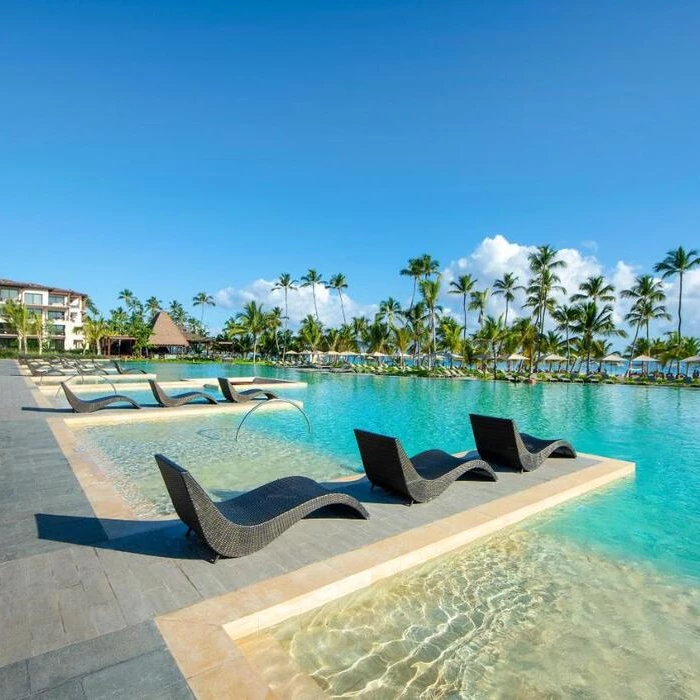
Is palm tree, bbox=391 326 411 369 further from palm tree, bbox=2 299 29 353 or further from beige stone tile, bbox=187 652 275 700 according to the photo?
beige stone tile, bbox=187 652 275 700

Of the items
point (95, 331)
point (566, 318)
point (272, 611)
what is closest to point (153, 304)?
point (95, 331)

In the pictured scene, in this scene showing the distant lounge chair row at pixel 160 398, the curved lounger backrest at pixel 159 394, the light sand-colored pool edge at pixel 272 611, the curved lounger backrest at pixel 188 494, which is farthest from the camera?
the curved lounger backrest at pixel 159 394

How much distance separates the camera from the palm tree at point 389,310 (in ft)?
172

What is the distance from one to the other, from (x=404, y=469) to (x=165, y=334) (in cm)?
6249

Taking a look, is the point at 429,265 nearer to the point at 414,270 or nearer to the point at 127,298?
the point at 414,270

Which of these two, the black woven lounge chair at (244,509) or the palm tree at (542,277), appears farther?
the palm tree at (542,277)

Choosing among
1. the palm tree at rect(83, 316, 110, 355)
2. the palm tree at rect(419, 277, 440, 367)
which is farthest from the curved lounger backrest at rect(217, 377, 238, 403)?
the palm tree at rect(83, 316, 110, 355)

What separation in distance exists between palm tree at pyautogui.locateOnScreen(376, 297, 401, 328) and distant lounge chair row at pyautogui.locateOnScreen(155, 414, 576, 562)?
4541cm

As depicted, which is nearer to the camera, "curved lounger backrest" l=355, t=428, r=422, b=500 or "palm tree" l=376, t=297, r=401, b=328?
"curved lounger backrest" l=355, t=428, r=422, b=500

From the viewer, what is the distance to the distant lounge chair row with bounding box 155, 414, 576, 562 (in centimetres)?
359

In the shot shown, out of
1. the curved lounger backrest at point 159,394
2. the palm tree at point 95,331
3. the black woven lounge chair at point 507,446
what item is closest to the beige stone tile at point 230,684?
the black woven lounge chair at point 507,446

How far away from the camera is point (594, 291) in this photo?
4116 cm

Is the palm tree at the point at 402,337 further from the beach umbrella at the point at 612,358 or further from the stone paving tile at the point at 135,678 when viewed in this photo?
the stone paving tile at the point at 135,678

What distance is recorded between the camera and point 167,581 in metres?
3.30
